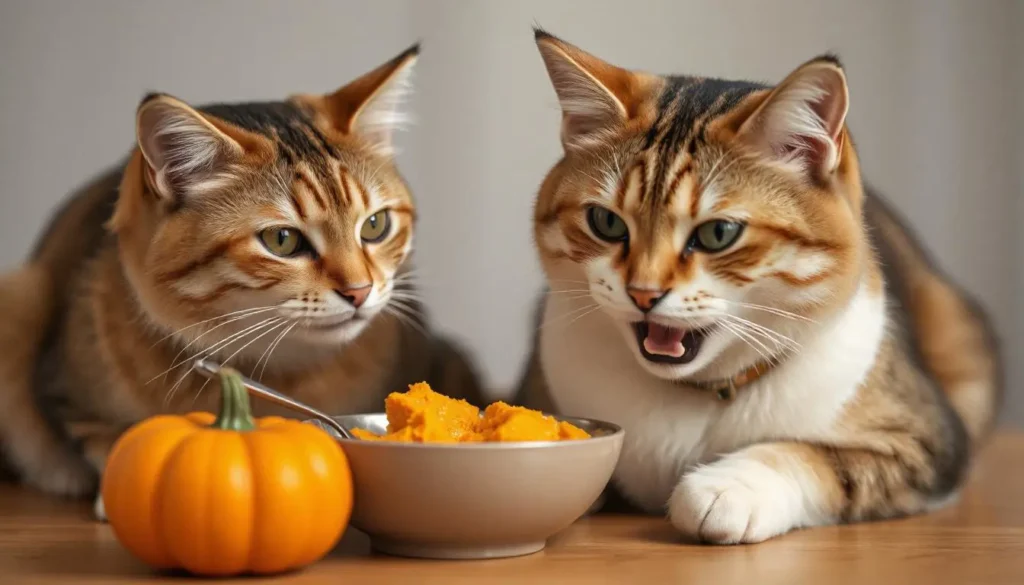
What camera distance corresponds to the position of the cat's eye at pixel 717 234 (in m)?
1.51

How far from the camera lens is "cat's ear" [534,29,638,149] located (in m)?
1.63

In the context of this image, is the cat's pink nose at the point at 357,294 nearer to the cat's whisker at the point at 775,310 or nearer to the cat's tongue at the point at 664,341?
the cat's tongue at the point at 664,341

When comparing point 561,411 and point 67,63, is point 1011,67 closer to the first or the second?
point 561,411

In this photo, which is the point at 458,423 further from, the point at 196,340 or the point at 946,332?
the point at 946,332

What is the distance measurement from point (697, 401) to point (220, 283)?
2.41ft

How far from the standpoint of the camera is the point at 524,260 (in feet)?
9.15

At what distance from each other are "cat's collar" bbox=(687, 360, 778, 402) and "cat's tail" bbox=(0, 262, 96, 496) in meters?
1.11

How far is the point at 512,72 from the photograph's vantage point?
108 inches

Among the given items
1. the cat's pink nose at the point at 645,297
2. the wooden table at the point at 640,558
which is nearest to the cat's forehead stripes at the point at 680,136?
the cat's pink nose at the point at 645,297

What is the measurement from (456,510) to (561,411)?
0.46 m

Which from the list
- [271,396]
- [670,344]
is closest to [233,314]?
[271,396]

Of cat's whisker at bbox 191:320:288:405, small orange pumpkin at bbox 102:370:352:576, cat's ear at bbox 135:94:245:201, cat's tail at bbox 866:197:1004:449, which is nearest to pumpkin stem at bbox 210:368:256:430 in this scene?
small orange pumpkin at bbox 102:370:352:576

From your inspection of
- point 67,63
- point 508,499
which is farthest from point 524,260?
point 508,499

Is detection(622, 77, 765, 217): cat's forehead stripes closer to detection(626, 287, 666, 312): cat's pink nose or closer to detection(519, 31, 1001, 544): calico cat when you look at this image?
detection(519, 31, 1001, 544): calico cat
